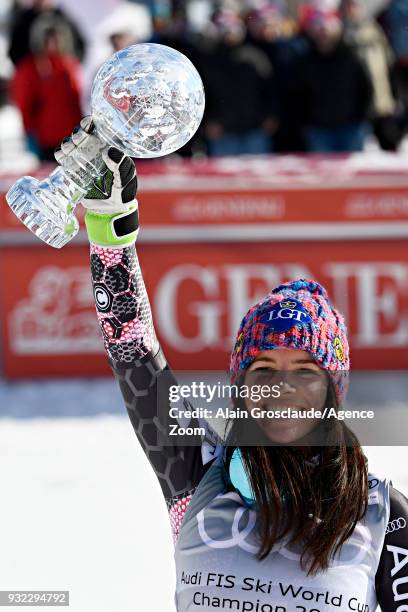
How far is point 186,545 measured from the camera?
1598 millimetres

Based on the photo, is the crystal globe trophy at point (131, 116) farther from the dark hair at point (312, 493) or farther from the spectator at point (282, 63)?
the spectator at point (282, 63)

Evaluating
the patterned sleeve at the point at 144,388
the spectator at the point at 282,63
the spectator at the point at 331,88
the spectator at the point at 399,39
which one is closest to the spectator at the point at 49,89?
the spectator at the point at 282,63

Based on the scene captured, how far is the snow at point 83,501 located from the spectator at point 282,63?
10.1 ft

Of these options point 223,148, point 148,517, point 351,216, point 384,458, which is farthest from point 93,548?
point 223,148

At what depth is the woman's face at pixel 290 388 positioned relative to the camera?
154cm

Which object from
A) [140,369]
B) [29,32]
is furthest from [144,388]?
[29,32]

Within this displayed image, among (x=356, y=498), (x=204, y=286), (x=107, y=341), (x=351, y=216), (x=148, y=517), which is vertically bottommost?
(x=148, y=517)

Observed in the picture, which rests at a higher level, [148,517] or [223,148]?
[223,148]

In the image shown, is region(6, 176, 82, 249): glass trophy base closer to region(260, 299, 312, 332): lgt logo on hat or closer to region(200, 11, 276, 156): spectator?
region(260, 299, 312, 332): lgt logo on hat

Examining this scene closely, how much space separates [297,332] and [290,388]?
8 cm

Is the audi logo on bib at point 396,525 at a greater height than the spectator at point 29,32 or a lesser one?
lesser

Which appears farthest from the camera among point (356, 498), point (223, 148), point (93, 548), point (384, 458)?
point (223, 148)

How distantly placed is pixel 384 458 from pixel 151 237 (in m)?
2.51

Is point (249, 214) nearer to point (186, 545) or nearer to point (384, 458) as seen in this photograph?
point (384, 458)
